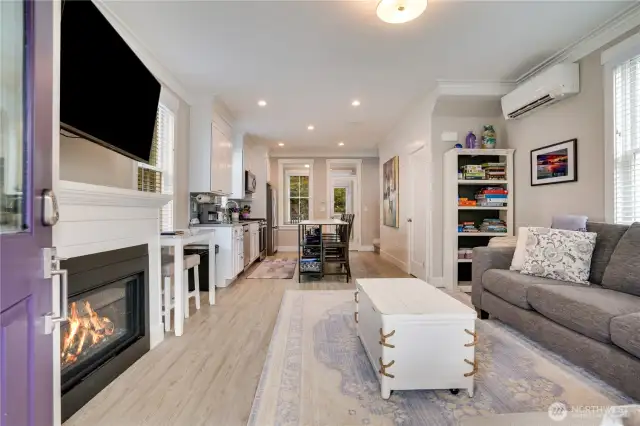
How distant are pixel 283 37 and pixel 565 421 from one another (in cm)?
305

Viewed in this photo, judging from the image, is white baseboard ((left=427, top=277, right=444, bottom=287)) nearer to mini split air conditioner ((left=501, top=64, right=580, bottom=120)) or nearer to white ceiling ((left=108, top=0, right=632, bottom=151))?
mini split air conditioner ((left=501, top=64, right=580, bottom=120))

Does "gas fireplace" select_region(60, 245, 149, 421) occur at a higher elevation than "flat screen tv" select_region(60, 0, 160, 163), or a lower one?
lower

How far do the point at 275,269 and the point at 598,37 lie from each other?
493 cm

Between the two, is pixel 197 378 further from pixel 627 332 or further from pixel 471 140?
pixel 471 140

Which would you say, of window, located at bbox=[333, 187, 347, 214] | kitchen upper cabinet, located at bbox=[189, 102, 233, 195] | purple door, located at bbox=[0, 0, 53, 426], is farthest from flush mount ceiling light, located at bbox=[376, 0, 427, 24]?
window, located at bbox=[333, 187, 347, 214]

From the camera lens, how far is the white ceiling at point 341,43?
2.49 m

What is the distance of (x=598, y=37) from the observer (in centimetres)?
284

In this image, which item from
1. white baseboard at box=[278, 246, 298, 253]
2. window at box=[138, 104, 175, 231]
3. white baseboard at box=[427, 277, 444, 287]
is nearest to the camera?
window at box=[138, 104, 175, 231]

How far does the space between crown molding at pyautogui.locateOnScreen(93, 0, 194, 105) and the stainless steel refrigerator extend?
364cm

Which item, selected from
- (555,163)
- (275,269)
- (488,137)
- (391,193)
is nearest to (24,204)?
(555,163)

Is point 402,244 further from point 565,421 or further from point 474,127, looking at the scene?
point 565,421

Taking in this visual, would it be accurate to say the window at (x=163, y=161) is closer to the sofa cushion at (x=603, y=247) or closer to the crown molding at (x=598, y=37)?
the sofa cushion at (x=603, y=247)

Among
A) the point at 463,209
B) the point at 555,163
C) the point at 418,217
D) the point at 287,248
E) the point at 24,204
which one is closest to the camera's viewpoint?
the point at 24,204

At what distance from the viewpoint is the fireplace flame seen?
5.58 ft
